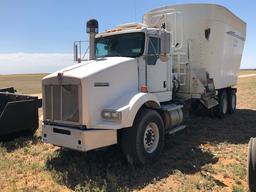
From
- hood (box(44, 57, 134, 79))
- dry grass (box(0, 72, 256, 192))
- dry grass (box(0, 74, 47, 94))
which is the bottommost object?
dry grass (box(0, 72, 256, 192))

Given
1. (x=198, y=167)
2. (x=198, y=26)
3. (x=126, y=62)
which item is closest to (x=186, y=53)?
(x=198, y=26)

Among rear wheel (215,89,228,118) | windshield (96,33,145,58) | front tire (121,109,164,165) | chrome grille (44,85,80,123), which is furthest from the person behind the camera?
rear wheel (215,89,228,118)

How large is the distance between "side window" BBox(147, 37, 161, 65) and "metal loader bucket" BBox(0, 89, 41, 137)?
356cm

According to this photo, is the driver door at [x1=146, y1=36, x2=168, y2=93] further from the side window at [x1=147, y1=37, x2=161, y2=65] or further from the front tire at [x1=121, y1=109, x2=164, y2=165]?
the front tire at [x1=121, y1=109, x2=164, y2=165]

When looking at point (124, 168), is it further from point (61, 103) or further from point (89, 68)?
point (89, 68)

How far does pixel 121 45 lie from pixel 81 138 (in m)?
2.86

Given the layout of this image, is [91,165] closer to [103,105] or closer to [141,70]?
[103,105]

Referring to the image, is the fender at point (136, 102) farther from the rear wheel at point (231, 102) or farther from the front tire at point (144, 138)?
the rear wheel at point (231, 102)

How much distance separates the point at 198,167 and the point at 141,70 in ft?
8.13

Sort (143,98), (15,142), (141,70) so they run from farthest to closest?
(15,142) → (141,70) → (143,98)

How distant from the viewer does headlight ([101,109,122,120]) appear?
21.5ft

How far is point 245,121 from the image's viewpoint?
12.4 meters

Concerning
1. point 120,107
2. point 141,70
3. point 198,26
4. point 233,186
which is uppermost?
point 198,26

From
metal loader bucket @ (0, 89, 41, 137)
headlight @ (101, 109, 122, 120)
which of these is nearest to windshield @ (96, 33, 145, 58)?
headlight @ (101, 109, 122, 120)
